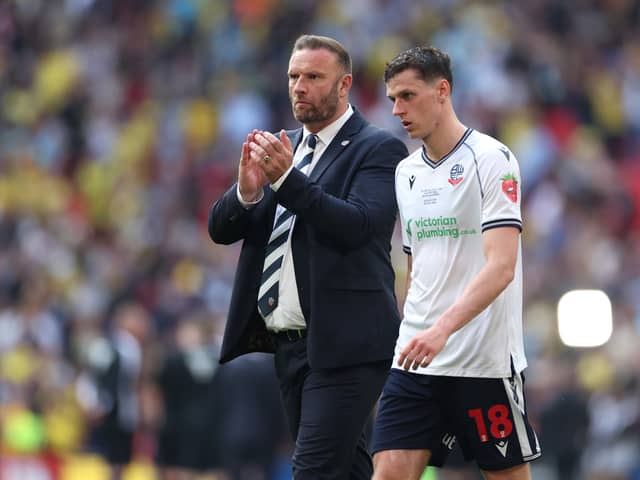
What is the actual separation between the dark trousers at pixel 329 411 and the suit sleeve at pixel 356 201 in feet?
1.96

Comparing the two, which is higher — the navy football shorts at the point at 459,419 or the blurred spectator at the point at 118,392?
the navy football shorts at the point at 459,419

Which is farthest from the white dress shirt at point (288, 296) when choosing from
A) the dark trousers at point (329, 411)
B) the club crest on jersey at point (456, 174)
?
the club crest on jersey at point (456, 174)

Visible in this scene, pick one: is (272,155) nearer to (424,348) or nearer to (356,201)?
A: (356,201)

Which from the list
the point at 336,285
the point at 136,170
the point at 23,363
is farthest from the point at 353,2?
the point at 336,285

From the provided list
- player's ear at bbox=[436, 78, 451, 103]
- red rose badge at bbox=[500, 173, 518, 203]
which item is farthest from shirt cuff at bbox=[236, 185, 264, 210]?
red rose badge at bbox=[500, 173, 518, 203]

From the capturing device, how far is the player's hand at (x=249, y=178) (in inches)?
260

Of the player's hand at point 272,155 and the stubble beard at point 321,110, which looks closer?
the player's hand at point 272,155

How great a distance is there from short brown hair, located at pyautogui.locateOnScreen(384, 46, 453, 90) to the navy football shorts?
1335 millimetres

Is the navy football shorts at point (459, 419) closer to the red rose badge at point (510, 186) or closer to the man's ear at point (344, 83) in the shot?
the red rose badge at point (510, 186)

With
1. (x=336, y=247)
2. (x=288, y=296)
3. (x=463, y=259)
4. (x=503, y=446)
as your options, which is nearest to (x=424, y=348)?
(x=463, y=259)

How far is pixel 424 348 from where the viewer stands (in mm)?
5844

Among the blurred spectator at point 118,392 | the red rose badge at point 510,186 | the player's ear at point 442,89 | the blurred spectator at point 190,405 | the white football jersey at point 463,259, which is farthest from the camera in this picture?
the blurred spectator at point 190,405

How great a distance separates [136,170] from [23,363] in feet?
13.7

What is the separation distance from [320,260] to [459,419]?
954 millimetres
